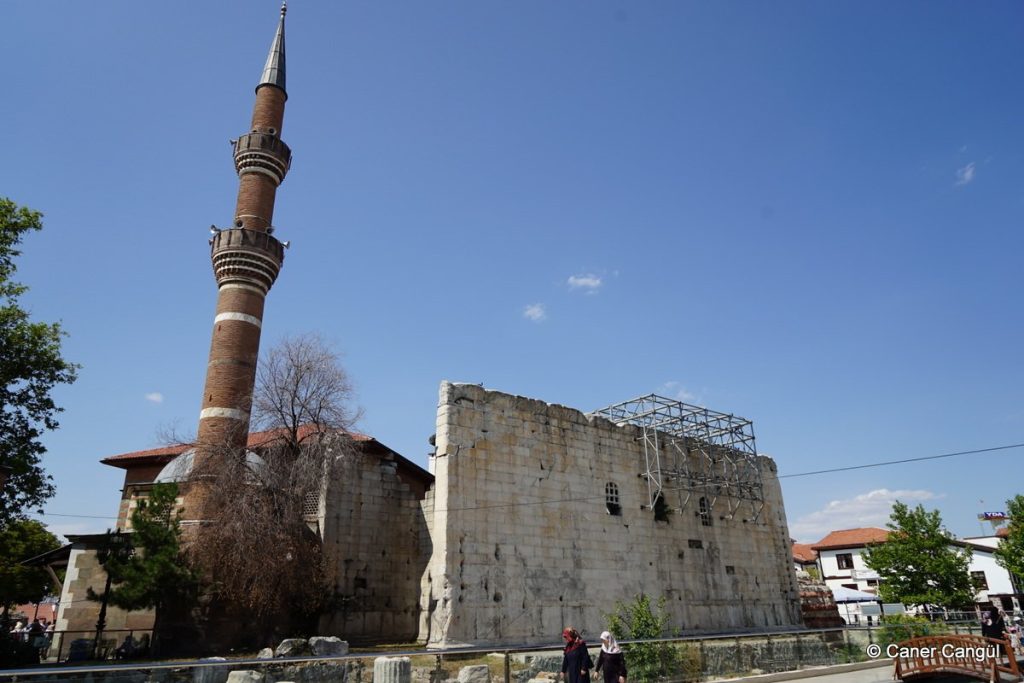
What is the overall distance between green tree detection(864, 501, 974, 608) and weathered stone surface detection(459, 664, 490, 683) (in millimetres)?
28082

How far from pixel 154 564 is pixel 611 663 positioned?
14.0 metres

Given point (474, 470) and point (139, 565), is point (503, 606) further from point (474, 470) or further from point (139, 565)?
point (139, 565)

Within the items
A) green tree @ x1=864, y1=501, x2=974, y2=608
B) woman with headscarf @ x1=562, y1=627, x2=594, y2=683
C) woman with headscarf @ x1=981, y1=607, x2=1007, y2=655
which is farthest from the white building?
woman with headscarf @ x1=562, y1=627, x2=594, y2=683

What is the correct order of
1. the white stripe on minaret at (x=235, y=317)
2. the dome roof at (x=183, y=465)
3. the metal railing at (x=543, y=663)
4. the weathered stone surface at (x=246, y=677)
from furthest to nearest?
the white stripe on minaret at (x=235, y=317) < the dome roof at (x=183, y=465) < the weathered stone surface at (x=246, y=677) < the metal railing at (x=543, y=663)

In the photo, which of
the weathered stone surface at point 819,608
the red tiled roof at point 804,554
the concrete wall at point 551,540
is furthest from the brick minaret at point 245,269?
the red tiled roof at point 804,554

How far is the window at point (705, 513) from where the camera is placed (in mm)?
23109

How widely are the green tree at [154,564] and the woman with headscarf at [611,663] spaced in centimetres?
1368

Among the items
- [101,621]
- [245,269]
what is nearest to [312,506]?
[101,621]

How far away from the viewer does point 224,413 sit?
23.6 m

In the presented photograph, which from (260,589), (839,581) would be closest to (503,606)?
(260,589)

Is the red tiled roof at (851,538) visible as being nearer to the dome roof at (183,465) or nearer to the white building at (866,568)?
the white building at (866,568)

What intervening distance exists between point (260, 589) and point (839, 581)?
145ft

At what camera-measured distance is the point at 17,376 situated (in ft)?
61.2

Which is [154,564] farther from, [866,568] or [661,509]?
[866,568]
